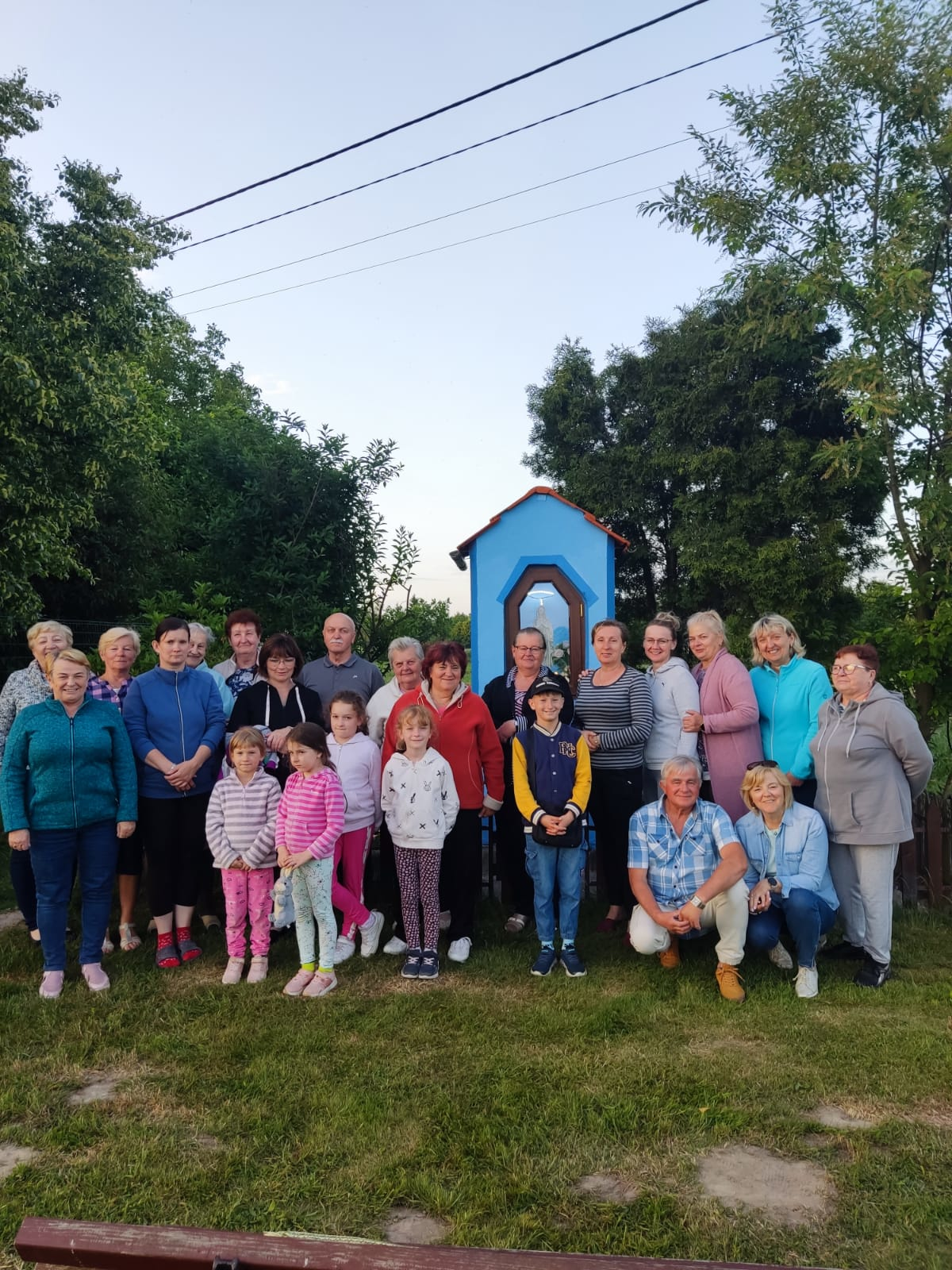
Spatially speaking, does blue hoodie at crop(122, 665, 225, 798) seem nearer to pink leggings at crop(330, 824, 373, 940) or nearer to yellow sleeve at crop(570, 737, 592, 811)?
pink leggings at crop(330, 824, 373, 940)

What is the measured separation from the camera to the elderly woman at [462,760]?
A: 4582mm

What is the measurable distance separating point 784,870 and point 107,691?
11.9 feet

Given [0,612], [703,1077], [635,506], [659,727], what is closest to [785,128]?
[635,506]

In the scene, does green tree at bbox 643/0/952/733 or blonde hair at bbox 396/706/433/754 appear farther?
green tree at bbox 643/0/952/733

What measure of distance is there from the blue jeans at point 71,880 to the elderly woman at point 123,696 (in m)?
0.28

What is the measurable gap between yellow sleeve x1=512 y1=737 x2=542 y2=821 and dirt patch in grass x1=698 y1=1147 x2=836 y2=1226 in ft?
6.26

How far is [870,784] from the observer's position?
13.9 ft

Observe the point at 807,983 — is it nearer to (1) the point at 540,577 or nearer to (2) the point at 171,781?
(2) the point at 171,781

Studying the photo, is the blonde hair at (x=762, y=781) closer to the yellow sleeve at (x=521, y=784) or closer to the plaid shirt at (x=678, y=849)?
the plaid shirt at (x=678, y=849)

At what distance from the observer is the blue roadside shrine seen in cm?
821

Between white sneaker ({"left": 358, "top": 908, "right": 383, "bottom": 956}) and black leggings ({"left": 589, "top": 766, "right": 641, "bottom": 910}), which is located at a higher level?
black leggings ({"left": 589, "top": 766, "right": 641, "bottom": 910})

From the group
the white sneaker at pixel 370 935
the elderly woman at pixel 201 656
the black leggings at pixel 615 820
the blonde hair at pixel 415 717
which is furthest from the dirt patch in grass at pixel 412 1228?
the elderly woman at pixel 201 656

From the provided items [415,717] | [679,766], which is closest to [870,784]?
[679,766]

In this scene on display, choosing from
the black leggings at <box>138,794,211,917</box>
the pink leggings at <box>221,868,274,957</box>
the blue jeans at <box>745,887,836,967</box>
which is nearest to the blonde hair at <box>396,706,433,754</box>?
the pink leggings at <box>221,868,274,957</box>
